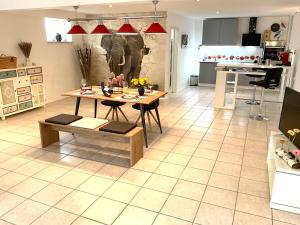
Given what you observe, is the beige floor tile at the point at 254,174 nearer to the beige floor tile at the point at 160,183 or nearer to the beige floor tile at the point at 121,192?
the beige floor tile at the point at 160,183

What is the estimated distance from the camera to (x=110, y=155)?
3734 mm

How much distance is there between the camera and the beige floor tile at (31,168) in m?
3.24

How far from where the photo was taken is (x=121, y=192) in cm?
281

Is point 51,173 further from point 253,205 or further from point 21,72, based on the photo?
point 21,72

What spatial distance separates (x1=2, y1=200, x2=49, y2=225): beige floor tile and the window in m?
5.35

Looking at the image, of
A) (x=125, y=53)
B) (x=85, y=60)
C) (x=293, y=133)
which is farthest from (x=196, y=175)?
(x=85, y=60)

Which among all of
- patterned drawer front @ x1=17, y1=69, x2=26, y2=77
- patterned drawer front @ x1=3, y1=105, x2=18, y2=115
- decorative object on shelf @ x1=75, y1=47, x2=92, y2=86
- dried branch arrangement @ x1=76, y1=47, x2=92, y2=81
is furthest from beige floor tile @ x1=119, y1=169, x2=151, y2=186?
dried branch arrangement @ x1=76, y1=47, x2=92, y2=81

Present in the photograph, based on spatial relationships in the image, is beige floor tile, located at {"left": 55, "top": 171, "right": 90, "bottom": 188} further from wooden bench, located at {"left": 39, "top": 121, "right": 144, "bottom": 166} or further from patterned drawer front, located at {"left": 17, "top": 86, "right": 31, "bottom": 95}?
patterned drawer front, located at {"left": 17, "top": 86, "right": 31, "bottom": 95}

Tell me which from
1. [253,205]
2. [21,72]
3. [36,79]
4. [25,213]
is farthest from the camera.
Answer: [36,79]

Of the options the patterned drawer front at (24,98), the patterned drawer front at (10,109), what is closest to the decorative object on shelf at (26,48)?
the patterned drawer front at (24,98)

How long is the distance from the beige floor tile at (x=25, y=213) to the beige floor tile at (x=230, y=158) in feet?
7.92

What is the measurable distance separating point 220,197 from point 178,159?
985mm

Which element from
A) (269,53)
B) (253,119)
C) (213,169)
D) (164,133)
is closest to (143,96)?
(164,133)

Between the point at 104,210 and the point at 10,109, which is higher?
the point at 10,109
